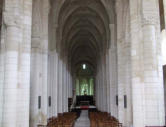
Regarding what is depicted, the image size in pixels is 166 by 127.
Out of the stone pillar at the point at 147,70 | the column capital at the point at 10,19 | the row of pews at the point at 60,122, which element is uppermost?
the column capital at the point at 10,19

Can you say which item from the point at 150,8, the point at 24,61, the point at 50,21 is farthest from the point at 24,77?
the point at 50,21

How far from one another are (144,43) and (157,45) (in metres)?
0.64

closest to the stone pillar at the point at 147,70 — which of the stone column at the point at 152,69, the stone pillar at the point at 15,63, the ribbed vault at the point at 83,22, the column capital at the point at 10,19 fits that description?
the stone column at the point at 152,69

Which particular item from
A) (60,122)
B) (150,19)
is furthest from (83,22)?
(150,19)

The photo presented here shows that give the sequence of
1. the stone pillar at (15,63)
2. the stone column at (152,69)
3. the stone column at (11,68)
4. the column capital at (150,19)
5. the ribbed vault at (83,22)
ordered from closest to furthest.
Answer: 1. the stone column at (11,68)
2. the stone pillar at (15,63)
3. the stone column at (152,69)
4. the column capital at (150,19)
5. the ribbed vault at (83,22)

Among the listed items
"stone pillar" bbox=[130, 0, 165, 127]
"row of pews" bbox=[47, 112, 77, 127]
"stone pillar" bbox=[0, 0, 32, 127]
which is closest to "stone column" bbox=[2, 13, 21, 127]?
"stone pillar" bbox=[0, 0, 32, 127]

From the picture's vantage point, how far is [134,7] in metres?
12.5

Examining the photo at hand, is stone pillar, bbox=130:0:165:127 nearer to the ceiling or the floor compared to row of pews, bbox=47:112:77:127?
nearer to the ceiling

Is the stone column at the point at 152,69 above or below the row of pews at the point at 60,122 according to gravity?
above

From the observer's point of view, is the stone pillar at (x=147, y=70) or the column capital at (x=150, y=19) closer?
the stone pillar at (x=147, y=70)

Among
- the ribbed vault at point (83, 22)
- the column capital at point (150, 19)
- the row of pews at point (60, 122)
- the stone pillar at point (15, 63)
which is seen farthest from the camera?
the ribbed vault at point (83, 22)

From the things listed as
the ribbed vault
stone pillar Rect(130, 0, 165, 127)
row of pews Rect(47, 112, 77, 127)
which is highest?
the ribbed vault

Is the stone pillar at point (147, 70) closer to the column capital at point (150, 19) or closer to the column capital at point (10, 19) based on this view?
the column capital at point (150, 19)

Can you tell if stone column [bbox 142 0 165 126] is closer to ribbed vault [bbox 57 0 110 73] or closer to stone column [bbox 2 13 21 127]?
stone column [bbox 2 13 21 127]
